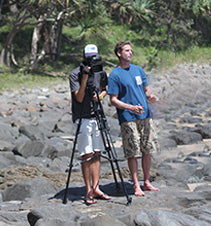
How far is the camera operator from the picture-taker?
4.41 m

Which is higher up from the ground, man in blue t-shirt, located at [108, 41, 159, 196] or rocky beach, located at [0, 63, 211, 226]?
man in blue t-shirt, located at [108, 41, 159, 196]

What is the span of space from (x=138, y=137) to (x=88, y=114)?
1.88ft

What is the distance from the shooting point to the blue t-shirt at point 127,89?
4637 mm

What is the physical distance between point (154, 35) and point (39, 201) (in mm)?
21715

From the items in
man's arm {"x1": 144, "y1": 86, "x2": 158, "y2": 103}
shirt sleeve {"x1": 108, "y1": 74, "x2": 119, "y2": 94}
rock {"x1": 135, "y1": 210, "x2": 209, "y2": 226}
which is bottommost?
rock {"x1": 135, "y1": 210, "x2": 209, "y2": 226}

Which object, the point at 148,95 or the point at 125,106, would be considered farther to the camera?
the point at 148,95

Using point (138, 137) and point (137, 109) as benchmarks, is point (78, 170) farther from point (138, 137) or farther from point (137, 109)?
point (137, 109)

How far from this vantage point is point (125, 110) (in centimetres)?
464

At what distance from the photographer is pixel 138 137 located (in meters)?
4.69

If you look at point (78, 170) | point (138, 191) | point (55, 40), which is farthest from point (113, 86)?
point (55, 40)

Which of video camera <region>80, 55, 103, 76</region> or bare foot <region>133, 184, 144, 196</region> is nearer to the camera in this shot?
video camera <region>80, 55, 103, 76</region>

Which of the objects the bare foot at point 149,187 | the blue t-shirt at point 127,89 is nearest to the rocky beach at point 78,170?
the bare foot at point 149,187

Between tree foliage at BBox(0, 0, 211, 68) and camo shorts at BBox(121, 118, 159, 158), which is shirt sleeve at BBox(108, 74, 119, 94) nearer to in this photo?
camo shorts at BBox(121, 118, 159, 158)

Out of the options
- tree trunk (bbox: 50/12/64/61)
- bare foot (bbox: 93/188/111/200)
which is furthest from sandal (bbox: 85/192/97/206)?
tree trunk (bbox: 50/12/64/61)
